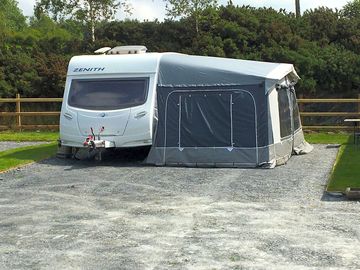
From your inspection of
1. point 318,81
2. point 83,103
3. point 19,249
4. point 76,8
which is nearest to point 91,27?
point 76,8

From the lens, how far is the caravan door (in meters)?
12.9

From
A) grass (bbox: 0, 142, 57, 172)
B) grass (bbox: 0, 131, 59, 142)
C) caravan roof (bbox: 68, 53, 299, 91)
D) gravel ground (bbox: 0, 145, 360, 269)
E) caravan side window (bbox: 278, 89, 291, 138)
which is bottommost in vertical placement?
grass (bbox: 0, 131, 59, 142)

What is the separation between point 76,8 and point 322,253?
2473 centimetres

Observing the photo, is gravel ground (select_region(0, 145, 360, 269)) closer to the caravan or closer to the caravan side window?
the caravan

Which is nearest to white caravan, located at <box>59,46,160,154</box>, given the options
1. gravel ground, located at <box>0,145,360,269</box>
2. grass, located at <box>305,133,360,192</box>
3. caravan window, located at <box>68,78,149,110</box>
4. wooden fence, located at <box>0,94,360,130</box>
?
caravan window, located at <box>68,78,149,110</box>

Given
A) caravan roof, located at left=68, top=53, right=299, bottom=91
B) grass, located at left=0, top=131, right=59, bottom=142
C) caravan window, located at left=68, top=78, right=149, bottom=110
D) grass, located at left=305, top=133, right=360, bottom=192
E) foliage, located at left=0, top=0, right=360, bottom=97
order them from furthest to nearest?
foliage, located at left=0, top=0, right=360, bottom=97
grass, located at left=0, top=131, right=59, bottom=142
caravan window, located at left=68, top=78, right=149, bottom=110
caravan roof, located at left=68, top=53, right=299, bottom=91
grass, located at left=305, top=133, right=360, bottom=192

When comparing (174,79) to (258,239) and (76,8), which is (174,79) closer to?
(258,239)

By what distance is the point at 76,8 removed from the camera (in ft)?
95.0

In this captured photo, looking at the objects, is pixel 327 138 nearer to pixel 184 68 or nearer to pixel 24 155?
pixel 184 68

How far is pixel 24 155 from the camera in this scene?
1468 cm

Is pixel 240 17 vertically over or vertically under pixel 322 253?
over

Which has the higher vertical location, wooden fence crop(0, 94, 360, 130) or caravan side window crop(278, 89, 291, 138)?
caravan side window crop(278, 89, 291, 138)

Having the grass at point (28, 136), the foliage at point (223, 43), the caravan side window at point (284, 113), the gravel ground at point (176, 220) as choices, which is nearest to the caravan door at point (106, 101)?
the gravel ground at point (176, 220)

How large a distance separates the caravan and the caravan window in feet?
0.07
